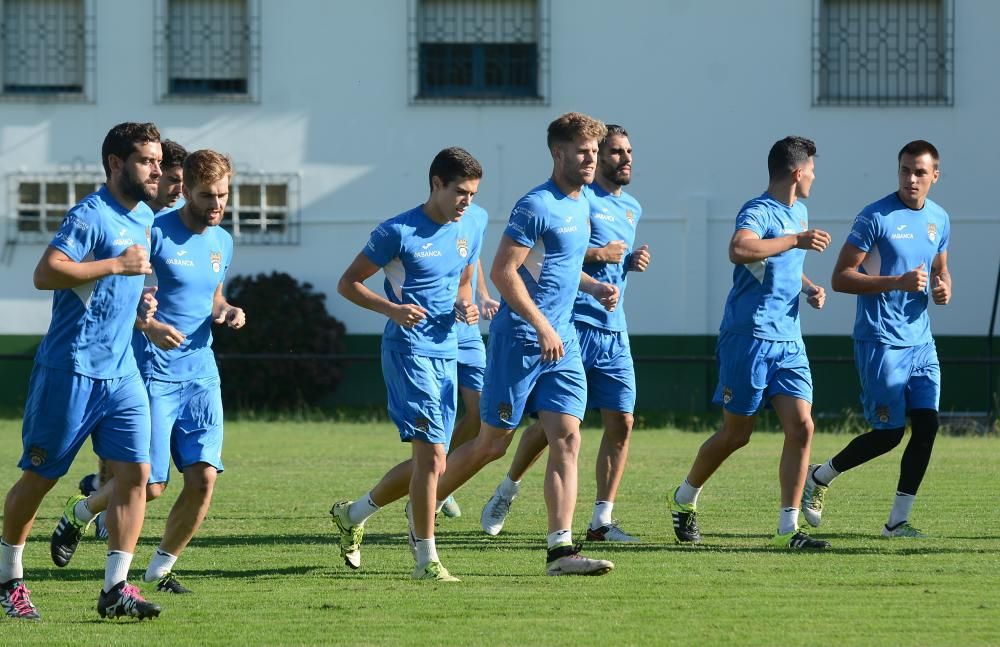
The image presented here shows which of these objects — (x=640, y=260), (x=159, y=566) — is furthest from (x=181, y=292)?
(x=640, y=260)

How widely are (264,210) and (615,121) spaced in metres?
5.12

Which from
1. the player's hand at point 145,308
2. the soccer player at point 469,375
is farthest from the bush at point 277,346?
the player's hand at point 145,308

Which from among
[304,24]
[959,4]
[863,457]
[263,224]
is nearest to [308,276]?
[263,224]

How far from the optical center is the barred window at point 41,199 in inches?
951

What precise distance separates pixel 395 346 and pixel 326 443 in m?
10.0

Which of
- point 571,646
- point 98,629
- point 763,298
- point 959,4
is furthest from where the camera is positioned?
point 959,4

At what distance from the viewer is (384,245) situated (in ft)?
28.6

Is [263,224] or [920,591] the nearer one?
[920,591]

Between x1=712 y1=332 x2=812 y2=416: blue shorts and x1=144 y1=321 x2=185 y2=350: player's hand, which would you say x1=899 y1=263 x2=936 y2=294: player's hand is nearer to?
x1=712 y1=332 x2=812 y2=416: blue shorts

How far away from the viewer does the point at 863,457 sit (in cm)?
1057

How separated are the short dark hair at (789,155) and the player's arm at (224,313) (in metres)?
3.37

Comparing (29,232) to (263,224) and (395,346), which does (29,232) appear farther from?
(395,346)

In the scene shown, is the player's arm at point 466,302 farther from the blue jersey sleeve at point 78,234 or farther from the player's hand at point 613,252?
the blue jersey sleeve at point 78,234

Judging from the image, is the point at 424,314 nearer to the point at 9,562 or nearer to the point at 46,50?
the point at 9,562
